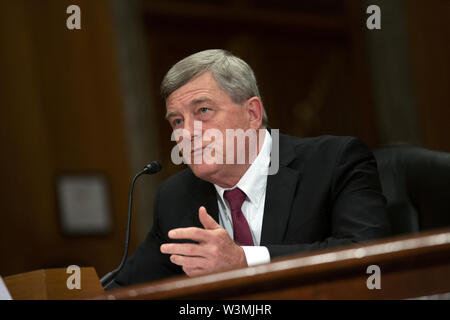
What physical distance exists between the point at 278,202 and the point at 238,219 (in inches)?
5.5

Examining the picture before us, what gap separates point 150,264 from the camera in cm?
207

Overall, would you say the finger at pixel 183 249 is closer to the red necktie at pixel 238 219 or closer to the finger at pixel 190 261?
the finger at pixel 190 261

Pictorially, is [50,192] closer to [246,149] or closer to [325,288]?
[246,149]

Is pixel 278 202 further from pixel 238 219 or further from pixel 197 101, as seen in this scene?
pixel 197 101

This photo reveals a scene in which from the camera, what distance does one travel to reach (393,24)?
13.3 ft

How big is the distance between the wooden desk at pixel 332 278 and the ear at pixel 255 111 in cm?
107

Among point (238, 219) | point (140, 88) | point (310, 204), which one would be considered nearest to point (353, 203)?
point (310, 204)

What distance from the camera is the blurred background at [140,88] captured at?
3.59 meters

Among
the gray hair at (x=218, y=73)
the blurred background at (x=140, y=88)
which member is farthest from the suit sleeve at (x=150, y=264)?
the blurred background at (x=140, y=88)

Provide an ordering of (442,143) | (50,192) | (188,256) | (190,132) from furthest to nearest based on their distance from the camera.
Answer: (442,143)
(50,192)
(190,132)
(188,256)

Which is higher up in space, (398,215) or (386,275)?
(386,275)

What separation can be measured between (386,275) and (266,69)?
11.1ft

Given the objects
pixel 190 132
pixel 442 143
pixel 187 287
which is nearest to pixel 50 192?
pixel 190 132

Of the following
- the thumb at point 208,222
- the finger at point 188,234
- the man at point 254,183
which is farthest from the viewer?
the man at point 254,183
